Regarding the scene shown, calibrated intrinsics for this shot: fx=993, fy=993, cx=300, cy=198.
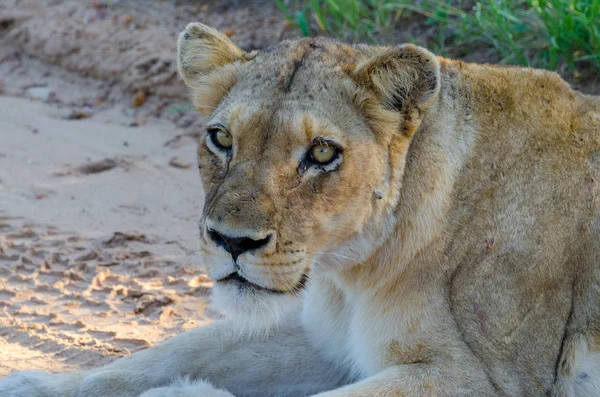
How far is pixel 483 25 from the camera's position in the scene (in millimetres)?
6668

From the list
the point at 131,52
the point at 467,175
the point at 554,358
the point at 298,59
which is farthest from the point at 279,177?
the point at 131,52

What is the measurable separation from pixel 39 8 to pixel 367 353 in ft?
20.9

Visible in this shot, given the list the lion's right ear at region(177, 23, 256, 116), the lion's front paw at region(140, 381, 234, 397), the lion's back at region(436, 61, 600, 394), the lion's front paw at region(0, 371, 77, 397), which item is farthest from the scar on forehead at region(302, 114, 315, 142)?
the lion's front paw at region(0, 371, 77, 397)

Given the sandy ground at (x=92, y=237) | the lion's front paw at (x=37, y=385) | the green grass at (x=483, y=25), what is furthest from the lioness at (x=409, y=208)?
the green grass at (x=483, y=25)

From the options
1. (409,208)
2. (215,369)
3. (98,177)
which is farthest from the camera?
(98,177)

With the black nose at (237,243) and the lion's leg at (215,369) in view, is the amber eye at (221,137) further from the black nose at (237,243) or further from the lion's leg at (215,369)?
the lion's leg at (215,369)

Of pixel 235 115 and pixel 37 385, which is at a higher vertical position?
pixel 235 115

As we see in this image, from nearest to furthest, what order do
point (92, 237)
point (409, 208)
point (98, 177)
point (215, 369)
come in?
point (409, 208) → point (215, 369) → point (92, 237) → point (98, 177)

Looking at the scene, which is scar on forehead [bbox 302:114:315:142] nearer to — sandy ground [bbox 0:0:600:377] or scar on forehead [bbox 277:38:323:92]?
scar on forehead [bbox 277:38:323:92]

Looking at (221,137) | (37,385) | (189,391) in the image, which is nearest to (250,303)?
(221,137)

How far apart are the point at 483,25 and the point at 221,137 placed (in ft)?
12.0

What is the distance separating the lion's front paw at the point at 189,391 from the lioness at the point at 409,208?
11 mm

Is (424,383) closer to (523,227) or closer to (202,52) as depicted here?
(523,227)

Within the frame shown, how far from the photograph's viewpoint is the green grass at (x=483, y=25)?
636 centimetres
